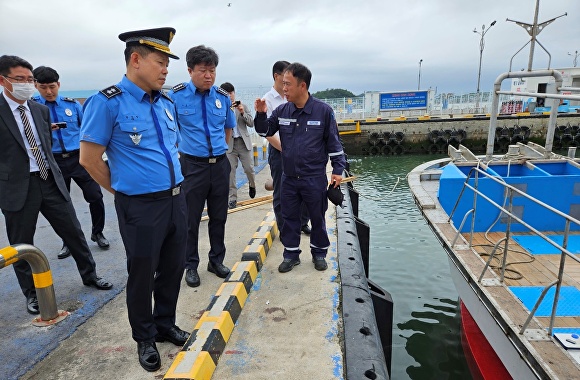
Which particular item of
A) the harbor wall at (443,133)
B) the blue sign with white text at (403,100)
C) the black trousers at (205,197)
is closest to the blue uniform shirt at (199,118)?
the black trousers at (205,197)

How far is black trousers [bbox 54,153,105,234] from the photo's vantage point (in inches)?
163

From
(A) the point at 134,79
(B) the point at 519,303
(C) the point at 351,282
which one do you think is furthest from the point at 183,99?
(B) the point at 519,303

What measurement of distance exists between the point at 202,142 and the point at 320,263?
1.58 m

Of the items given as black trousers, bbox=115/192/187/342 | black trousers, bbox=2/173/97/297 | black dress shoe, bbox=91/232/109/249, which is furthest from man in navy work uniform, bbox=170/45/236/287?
black dress shoe, bbox=91/232/109/249

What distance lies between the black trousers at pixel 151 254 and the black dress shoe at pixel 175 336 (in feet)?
0.15

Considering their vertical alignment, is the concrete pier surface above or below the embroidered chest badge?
below

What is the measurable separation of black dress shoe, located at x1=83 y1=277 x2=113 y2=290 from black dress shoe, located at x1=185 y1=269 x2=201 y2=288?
2.39 ft

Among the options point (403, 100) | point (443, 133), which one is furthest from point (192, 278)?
point (403, 100)

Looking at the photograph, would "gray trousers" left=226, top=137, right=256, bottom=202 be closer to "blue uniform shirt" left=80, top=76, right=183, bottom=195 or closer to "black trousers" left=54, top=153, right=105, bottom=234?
"black trousers" left=54, top=153, right=105, bottom=234

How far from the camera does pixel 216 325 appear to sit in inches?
100

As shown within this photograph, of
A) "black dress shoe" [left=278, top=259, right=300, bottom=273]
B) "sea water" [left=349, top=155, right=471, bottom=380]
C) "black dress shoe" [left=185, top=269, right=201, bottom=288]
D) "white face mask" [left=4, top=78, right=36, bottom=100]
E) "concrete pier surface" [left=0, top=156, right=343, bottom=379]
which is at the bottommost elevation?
"sea water" [left=349, top=155, right=471, bottom=380]

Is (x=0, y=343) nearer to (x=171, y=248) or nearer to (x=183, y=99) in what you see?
(x=171, y=248)

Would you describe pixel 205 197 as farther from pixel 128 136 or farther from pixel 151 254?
pixel 128 136

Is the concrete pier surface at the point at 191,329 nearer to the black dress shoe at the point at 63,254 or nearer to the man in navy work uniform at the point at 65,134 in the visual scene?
the black dress shoe at the point at 63,254
